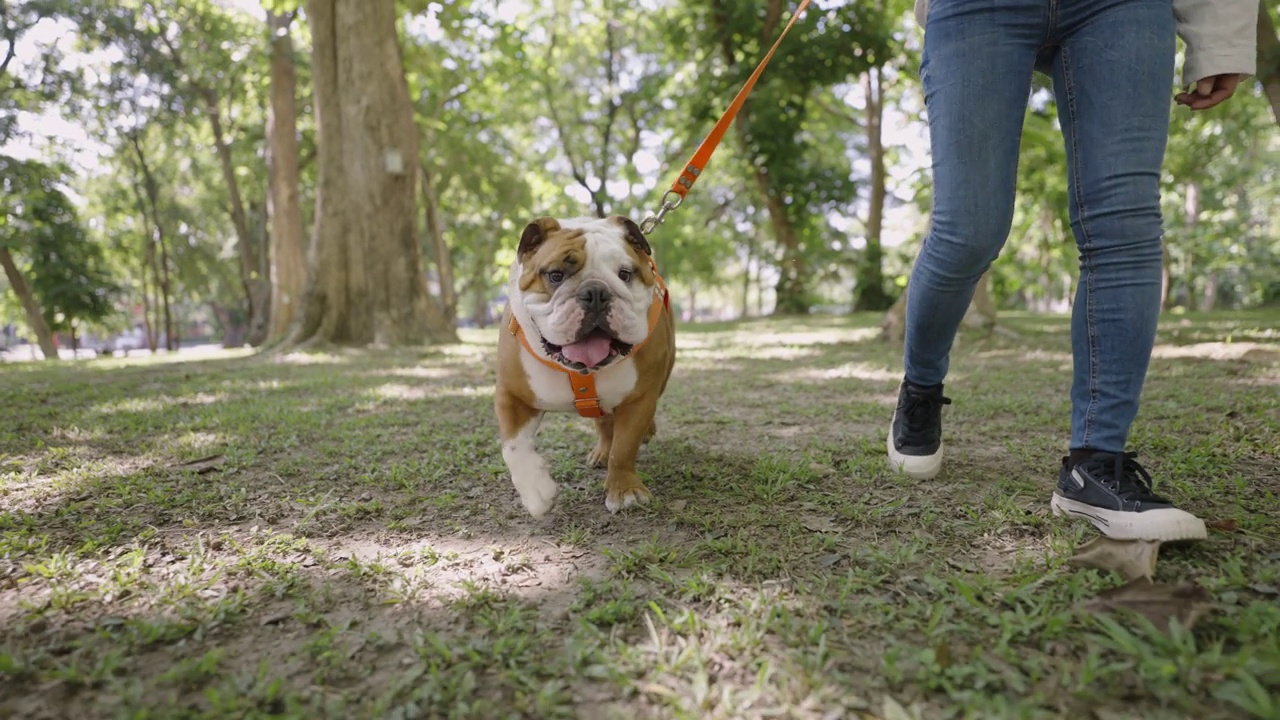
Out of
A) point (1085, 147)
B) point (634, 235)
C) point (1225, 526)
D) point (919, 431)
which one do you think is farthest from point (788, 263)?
point (1225, 526)

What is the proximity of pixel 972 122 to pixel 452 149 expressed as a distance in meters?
19.8

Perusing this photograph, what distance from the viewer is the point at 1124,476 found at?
200 centimetres

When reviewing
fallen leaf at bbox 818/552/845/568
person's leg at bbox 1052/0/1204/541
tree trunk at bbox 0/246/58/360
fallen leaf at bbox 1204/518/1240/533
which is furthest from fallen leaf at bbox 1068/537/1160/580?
tree trunk at bbox 0/246/58/360

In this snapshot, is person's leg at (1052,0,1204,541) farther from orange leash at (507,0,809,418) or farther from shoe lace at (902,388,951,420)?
orange leash at (507,0,809,418)

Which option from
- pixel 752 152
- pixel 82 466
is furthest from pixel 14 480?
pixel 752 152

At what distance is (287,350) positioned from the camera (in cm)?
872

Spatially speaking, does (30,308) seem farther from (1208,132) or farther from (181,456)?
(1208,132)

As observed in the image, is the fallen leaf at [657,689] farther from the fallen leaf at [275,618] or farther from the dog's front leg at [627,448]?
the dog's front leg at [627,448]

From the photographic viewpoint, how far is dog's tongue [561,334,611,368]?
87.1 inches

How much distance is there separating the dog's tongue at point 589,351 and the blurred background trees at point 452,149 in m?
5.68

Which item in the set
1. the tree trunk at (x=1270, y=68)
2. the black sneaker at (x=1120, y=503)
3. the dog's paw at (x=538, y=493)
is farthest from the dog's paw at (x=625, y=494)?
the tree trunk at (x=1270, y=68)

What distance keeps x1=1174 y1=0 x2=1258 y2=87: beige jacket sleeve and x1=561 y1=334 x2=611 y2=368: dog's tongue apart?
6.65 ft

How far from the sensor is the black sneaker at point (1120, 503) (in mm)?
1810

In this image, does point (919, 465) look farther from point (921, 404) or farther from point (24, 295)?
point (24, 295)
